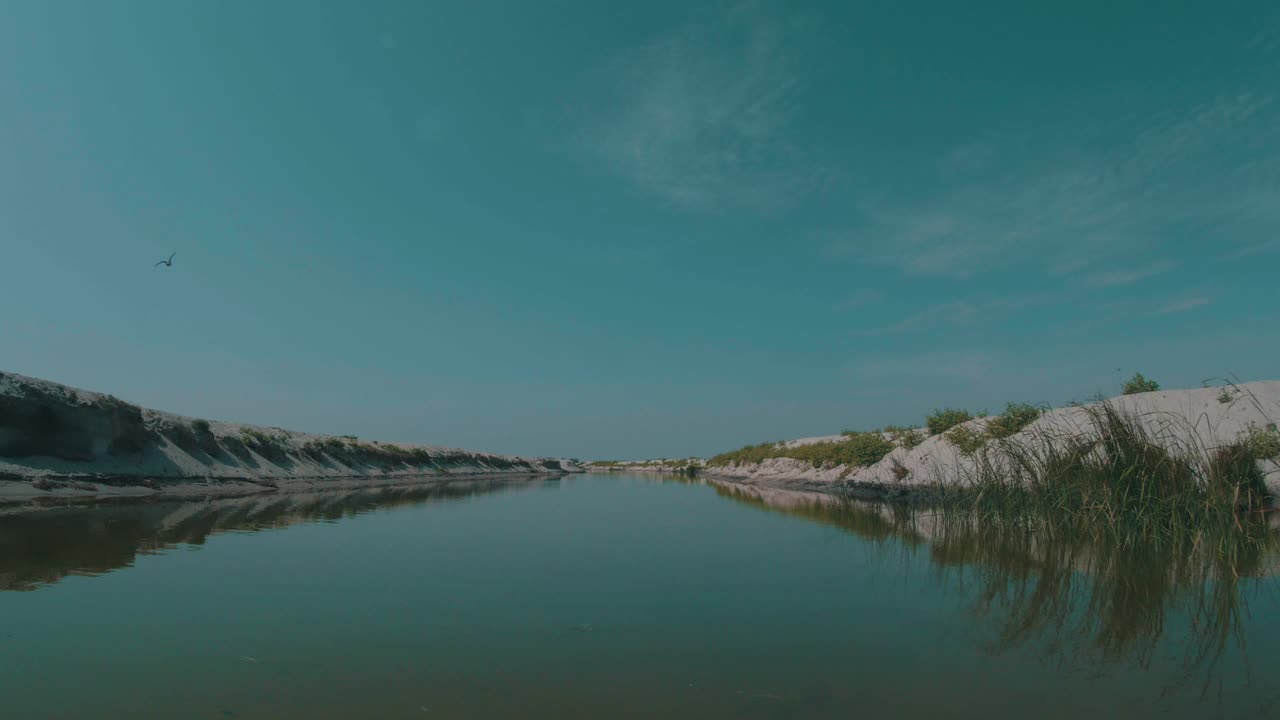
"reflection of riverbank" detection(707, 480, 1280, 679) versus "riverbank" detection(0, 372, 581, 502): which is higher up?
"riverbank" detection(0, 372, 581, 502)

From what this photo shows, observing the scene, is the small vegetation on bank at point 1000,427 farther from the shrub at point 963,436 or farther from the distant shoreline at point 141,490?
the distant shoreline at point 141,490

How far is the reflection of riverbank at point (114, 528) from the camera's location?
8.58 meters

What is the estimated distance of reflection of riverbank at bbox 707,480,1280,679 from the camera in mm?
5613

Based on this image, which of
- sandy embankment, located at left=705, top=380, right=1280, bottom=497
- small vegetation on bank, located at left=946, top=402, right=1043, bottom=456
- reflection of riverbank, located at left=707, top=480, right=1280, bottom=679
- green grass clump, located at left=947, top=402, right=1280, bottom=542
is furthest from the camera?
small vegetation on bank, located at left=946, top=402, right=1043, bottom=456

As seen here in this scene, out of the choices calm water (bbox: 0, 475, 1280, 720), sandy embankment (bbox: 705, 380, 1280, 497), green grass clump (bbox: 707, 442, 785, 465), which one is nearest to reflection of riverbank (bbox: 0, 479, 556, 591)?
calm water (bbox: 0, 475, 1280, 720)

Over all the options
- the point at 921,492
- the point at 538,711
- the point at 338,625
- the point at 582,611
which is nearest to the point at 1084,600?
the point at 582,611

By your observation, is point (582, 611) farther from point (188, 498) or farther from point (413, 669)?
point (188, 498)

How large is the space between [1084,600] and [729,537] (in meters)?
7.89

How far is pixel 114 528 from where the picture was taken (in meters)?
12.8

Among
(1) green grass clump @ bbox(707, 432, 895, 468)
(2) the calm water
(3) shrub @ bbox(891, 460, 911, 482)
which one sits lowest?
(2) the calm water

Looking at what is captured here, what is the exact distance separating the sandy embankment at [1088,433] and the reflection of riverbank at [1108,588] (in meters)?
1.97

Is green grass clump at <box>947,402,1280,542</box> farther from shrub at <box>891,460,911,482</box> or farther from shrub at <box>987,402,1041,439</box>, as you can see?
shrub at <box>891,460,911,482</box>

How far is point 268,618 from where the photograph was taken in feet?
20.9

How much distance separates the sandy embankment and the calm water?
4.70m
